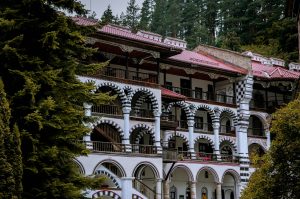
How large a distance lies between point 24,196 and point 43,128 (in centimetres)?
196

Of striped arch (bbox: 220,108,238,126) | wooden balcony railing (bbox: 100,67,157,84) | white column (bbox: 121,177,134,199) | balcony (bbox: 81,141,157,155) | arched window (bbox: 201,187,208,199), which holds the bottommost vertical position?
arched window (bbox: 201,187,208,199)

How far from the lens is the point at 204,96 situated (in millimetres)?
44062

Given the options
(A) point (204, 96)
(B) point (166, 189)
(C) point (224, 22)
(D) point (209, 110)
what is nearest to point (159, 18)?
(C) point (224, 22)

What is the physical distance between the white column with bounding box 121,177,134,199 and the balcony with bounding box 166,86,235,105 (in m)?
10.2

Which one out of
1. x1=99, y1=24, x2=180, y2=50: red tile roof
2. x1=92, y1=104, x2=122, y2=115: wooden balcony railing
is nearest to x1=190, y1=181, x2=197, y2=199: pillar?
x1=92, y1=104, x2=122, y2=115: wooden balcony railing

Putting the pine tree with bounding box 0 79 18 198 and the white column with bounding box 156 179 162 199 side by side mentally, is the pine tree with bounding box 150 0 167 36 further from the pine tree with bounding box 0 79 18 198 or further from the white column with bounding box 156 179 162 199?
the pine tree with bounding box 0 79 18 198

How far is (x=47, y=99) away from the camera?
16.2 meters

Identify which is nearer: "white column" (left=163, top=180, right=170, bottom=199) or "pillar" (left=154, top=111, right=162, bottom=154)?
"pillar" (left=154, top=111, right=162, bottom=154)

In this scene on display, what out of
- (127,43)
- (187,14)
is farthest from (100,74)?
(187,14)

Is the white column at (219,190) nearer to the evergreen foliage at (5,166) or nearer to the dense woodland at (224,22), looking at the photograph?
the dense woodland at (224,22)

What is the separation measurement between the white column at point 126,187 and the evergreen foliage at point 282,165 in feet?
41.7

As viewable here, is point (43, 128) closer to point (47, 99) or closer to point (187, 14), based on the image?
point (47, 99)

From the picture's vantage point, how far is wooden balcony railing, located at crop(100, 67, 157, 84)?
35166 mm

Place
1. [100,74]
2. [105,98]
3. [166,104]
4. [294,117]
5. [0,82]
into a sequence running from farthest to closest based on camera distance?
1. [166,104]
2. [100,74]
3. [294,117]
4. [105,98]
5. [0,82]
